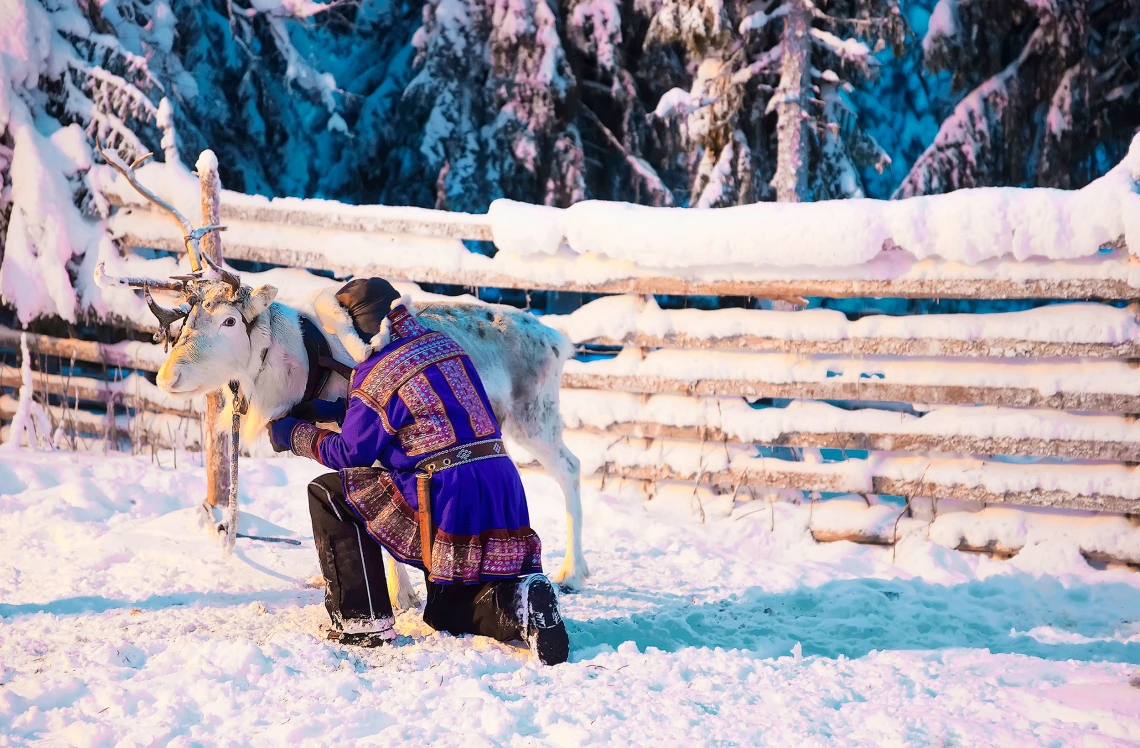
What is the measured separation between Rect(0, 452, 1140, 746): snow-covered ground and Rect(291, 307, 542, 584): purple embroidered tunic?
0.39 meters

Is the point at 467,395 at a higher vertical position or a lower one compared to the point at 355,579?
higher

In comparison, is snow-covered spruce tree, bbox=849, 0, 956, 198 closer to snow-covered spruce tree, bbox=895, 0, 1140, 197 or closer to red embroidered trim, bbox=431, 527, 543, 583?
snow-covered spruce tree, bbox=895, 0, 1140, 197

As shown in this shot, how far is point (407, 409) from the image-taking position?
3725 millimetres

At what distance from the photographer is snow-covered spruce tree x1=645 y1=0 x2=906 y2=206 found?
31.3 feet

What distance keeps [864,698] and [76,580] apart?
11.9 feet

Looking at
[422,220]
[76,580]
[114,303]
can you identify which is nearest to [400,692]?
[76,580]

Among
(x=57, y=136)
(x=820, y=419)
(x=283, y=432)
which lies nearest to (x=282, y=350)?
(x=283, y=432)

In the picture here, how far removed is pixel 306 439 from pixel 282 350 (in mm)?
624

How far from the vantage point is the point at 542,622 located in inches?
144

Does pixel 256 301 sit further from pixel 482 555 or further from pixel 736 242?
pixel 736 242

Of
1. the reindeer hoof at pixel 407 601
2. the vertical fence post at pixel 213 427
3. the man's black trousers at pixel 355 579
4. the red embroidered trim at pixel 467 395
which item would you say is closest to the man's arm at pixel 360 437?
the man's black trousers at pixel 355 579

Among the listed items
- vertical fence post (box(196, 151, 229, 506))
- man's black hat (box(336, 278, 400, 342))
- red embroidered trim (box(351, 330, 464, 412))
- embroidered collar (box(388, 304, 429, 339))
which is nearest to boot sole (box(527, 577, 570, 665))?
red embroidered trim (box(351, 330, 464, 412))

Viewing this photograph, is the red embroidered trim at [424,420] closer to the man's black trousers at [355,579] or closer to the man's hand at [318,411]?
the man's black trousers at [355,579]

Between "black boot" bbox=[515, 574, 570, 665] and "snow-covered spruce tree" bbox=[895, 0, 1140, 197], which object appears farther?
"snow-covered spruce tree" bbox=[895, 0, 1140, 197]
